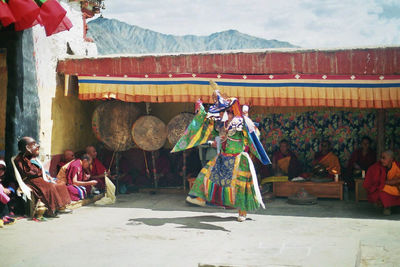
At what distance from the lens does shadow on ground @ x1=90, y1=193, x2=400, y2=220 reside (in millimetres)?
7852

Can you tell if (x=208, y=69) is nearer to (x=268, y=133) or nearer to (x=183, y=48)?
(x=268, y=133)

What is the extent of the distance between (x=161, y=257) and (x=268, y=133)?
5561 mm

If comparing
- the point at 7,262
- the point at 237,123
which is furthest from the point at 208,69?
the point at 7,262

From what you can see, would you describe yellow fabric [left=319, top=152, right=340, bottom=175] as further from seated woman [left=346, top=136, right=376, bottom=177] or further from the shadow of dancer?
the shadow of dancer

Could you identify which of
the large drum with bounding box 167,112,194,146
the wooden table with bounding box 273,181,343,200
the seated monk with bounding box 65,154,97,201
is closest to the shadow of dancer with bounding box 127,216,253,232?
the seated monk with bounding box 65,154,97,201

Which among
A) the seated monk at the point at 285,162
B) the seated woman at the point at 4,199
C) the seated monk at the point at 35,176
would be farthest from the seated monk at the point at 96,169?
the seated monk at the point at 285,162

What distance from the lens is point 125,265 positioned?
16.9 ft

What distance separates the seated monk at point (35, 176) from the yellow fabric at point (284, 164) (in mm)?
4541

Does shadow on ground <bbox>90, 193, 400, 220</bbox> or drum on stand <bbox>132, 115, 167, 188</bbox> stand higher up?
drum on stand <bbox>132, 115, 167, 188</bbox>

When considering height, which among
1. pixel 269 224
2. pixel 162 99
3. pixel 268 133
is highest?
pixel 162 99

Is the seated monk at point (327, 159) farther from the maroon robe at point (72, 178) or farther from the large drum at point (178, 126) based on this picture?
the maroon robe at point (72, 178)

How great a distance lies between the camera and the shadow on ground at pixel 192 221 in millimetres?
7105

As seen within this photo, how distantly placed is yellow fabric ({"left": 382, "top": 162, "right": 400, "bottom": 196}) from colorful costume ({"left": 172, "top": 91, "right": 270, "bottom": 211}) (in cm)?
206

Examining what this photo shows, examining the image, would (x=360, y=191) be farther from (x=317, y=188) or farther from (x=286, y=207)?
(x=286, y=207)
